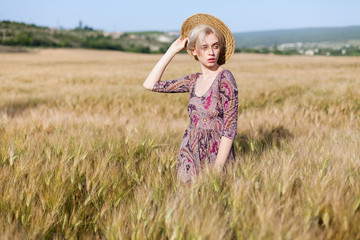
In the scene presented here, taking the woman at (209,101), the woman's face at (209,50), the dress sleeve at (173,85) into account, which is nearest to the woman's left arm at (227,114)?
the woman at (209,101)

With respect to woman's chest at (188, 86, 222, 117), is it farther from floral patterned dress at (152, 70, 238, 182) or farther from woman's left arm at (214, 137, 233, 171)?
woman's left arm at (214, 137, 233, 171)

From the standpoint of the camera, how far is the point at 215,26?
5.90 feet

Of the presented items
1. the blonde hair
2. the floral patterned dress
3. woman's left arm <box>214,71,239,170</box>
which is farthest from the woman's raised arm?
woman's left arm <box>214,71,239,170</box>

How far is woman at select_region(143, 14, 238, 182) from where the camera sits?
167 cm

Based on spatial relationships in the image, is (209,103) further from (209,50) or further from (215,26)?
(215,26)

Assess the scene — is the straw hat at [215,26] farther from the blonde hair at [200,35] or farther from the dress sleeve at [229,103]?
the dress sleeve at [229,103]

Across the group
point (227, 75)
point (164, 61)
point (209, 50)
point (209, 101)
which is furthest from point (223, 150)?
point (164, 61)

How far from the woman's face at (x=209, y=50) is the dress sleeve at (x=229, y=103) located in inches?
4.1

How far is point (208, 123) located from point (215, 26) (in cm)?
55

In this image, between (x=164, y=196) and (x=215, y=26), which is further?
(x=215, y=26)

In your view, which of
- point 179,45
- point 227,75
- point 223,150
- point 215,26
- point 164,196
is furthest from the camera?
point 179,45

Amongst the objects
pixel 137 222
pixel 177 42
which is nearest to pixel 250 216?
pixel 137 222

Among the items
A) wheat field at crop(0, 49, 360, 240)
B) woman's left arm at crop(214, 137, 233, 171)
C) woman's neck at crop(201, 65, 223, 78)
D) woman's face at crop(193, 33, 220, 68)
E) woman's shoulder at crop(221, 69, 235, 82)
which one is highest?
woman's face at crop(193, 33, 220, 68)

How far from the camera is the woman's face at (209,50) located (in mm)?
1709
